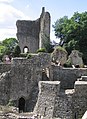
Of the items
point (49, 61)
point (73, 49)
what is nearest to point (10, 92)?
point (49, 61)

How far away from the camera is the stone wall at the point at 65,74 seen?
135ft

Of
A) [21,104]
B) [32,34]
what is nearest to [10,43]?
[32,34]

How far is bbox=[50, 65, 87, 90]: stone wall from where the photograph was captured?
4116 cm

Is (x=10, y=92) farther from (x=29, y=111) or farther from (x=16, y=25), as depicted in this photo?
(x=16, y=25)

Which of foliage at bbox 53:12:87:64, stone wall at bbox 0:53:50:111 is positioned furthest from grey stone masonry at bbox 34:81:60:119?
foliage at bbox 53:12:87:64

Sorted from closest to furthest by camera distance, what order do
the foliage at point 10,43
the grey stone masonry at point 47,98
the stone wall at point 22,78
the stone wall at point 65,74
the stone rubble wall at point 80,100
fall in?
the stone rubble wall at point 80,100 → the grey stone masonry at point 47,98 → the stone wall at point 22,78 → the stone wall at point 65,74 → the foliage at point 10,43

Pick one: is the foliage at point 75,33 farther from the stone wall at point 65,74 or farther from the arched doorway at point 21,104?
the arched doorway at point 21,104

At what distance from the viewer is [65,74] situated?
41500mm

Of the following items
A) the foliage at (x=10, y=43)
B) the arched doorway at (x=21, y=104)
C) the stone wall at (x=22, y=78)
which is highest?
the foliage at (x=10, y=43)

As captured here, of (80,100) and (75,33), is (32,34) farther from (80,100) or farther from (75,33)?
(80,100)

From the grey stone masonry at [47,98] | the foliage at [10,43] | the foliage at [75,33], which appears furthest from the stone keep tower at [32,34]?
the grey stone masonry at [47,98]

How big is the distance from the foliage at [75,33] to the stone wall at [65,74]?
33.8ft

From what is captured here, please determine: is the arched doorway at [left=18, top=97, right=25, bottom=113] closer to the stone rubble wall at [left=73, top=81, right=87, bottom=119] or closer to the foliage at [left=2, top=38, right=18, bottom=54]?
the stone rubble wall at [left=73, top=81, right=87, bottom=119]

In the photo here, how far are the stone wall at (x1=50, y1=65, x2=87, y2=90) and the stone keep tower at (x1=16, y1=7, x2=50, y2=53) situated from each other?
13948mm
